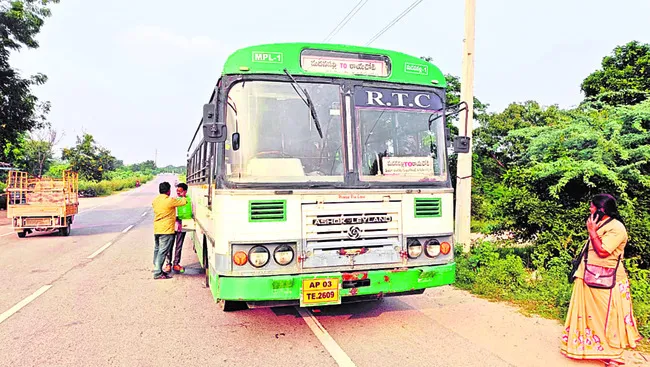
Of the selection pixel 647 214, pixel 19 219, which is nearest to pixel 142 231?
pixel 19 219

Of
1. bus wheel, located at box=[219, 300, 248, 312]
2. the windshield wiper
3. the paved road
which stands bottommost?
the paved road

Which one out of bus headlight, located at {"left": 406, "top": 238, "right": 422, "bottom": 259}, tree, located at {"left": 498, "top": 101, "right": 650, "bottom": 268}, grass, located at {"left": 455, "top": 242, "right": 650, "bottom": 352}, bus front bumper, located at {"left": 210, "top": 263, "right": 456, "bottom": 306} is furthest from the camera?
tree, located at {"left": 498, "top": 101, "right": 650, "bottom": 268}

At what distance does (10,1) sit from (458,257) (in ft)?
66.7

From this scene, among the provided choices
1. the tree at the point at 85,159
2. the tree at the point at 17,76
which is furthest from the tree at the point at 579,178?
the tree at the point at 85,159

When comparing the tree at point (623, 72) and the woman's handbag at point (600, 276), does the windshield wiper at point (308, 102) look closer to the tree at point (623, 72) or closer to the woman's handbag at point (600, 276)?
the woman's handbag at point (600, 276)

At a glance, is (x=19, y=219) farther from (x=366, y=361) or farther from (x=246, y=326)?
(x=366, y=361)

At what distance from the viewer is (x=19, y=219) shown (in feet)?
46.9

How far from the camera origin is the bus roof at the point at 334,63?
16.3ft

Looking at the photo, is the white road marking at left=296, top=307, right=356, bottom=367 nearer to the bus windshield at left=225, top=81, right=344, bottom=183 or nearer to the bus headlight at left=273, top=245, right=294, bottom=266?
the bus headlight at left=273, top=245, right=294, bottom=266

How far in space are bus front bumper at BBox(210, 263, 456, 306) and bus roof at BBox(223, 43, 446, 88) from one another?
2119mm

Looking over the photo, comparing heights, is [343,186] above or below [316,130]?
below

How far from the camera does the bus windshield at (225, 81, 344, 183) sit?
16.1 ft

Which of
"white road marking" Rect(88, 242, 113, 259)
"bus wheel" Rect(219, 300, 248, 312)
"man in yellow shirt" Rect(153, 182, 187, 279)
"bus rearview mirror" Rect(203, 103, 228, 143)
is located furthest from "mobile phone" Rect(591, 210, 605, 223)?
"white road marking" Rect(88, 242, 113, 259)

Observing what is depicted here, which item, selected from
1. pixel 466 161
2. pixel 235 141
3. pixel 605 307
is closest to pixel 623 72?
pixel 466 161
